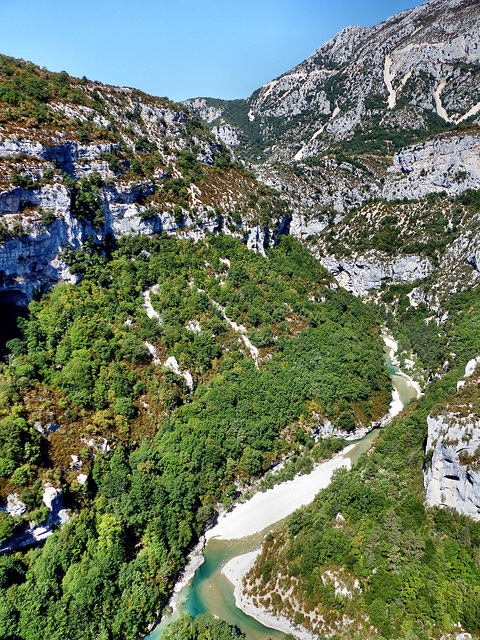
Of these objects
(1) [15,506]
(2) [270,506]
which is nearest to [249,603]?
(2) [270,506]

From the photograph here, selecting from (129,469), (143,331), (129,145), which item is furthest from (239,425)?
(129,145)

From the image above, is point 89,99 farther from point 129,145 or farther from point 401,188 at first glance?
point 401,188

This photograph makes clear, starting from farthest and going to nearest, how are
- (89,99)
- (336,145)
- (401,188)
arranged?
(336,145) < (401,188) < (89,99)

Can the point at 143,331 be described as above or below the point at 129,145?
below

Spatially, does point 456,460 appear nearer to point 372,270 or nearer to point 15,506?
point 15,506

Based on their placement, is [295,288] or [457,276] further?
[457,276]

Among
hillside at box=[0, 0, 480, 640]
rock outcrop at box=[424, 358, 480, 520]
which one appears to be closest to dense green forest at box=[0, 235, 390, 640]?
hillside at box=[0, 0, 480, 640]

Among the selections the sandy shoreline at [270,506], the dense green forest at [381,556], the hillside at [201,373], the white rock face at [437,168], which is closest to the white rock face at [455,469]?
the hillside at [201,373]

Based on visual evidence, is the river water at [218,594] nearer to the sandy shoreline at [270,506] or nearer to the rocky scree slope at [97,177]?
the sandy shoreline at [270,506]
